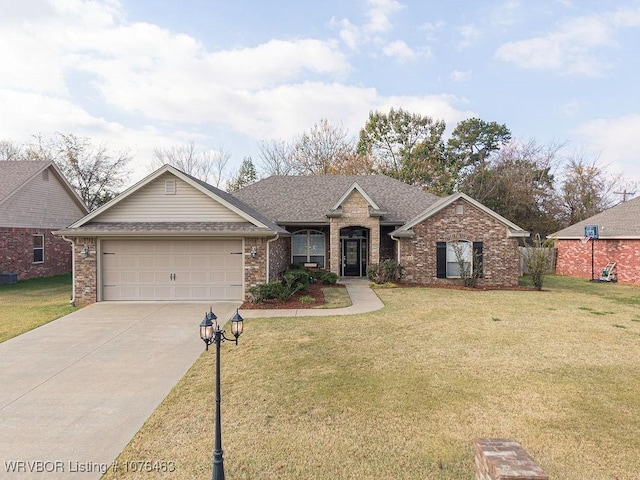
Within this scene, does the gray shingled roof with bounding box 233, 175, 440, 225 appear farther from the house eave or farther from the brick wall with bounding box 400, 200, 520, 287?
the brick wall with bounding box 400, 200, 520, 287

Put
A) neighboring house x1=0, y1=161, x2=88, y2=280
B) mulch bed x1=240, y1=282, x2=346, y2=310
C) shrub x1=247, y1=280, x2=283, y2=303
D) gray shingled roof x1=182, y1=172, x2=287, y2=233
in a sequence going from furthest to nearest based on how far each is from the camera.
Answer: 1. neighboring house x1=0, y1=161, x2=88, y2=280
2. gray shingled roof x1=182, y1=172, x2=287, y2=233
3. shrub x1=247, y1=280, x2=283, y2=303
4. mulch bed x1=240, y1=282, x2=346, y2=310

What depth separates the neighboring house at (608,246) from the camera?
18.3 metres

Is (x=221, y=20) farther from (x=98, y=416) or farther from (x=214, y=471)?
(x=214, y=471)

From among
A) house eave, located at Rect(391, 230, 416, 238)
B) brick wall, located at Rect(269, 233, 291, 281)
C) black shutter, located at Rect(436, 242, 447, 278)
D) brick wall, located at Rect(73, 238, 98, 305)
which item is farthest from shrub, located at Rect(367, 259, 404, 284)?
brick wall, located at Rect(73, 238, 98, 305)

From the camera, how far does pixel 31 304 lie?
12688 millimetres

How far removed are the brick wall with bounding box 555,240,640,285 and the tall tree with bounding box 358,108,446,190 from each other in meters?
14.7

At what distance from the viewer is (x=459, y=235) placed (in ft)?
53.4

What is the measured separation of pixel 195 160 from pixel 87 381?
115 feet

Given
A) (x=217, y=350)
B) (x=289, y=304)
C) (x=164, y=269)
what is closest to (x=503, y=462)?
(x=217, y=350)

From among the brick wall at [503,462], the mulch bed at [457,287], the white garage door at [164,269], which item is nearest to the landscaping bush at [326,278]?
the mulch bed at [457,287]

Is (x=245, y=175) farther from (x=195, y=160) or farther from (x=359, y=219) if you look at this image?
(x=359, y=219)

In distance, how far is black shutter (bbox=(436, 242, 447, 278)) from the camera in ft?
54.1

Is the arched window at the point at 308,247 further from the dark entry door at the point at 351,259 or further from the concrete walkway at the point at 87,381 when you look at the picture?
the concrete walkway at the point at 87,381

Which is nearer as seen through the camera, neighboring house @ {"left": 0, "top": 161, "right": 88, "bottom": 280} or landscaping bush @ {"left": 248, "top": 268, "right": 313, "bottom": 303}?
landscaping bush @ {"left": 248, "top": 268, "right": 313, "bottom": 303}
